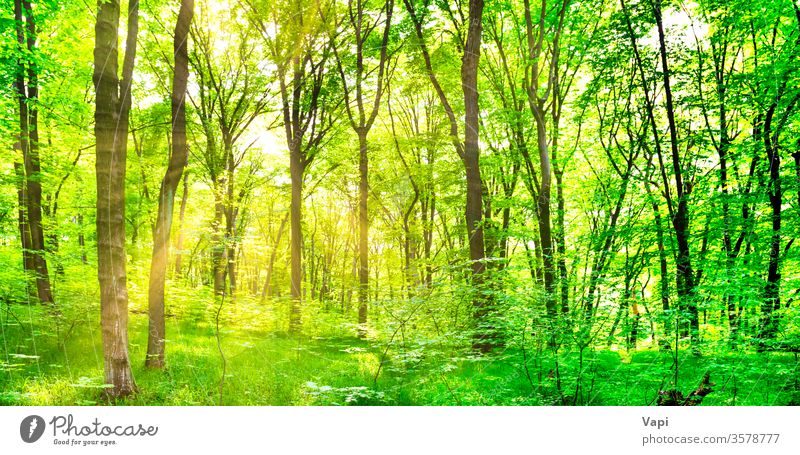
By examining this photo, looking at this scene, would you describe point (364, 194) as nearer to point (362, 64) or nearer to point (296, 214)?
point (296, 214)

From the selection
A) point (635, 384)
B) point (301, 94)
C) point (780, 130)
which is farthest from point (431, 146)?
point (635, 384)

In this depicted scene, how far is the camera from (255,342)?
11.1 ft

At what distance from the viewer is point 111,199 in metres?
2.69

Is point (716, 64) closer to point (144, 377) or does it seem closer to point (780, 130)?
point (780, 130)

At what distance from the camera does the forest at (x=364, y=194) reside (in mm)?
2764

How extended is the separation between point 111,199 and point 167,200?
2.83 feet

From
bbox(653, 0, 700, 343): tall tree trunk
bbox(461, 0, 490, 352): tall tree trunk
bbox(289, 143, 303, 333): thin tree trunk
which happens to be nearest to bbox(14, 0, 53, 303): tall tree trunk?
bbox(289, 143, 303, 333): thin tree trunk

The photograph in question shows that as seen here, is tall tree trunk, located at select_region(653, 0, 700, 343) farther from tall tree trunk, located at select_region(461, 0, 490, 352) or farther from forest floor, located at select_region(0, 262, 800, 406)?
tall tree trunk, located at select_region(461, 0, 490, 352)

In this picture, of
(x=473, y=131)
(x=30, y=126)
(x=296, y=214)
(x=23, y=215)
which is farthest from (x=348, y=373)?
(x=30, y=126)

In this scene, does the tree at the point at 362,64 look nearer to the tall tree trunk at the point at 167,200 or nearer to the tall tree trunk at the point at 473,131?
the tall tree trunk at the point at 473,131

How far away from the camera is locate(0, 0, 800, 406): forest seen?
9.07ft

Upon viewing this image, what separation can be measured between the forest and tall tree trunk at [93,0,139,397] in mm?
15

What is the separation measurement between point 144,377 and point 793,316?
4.91m
